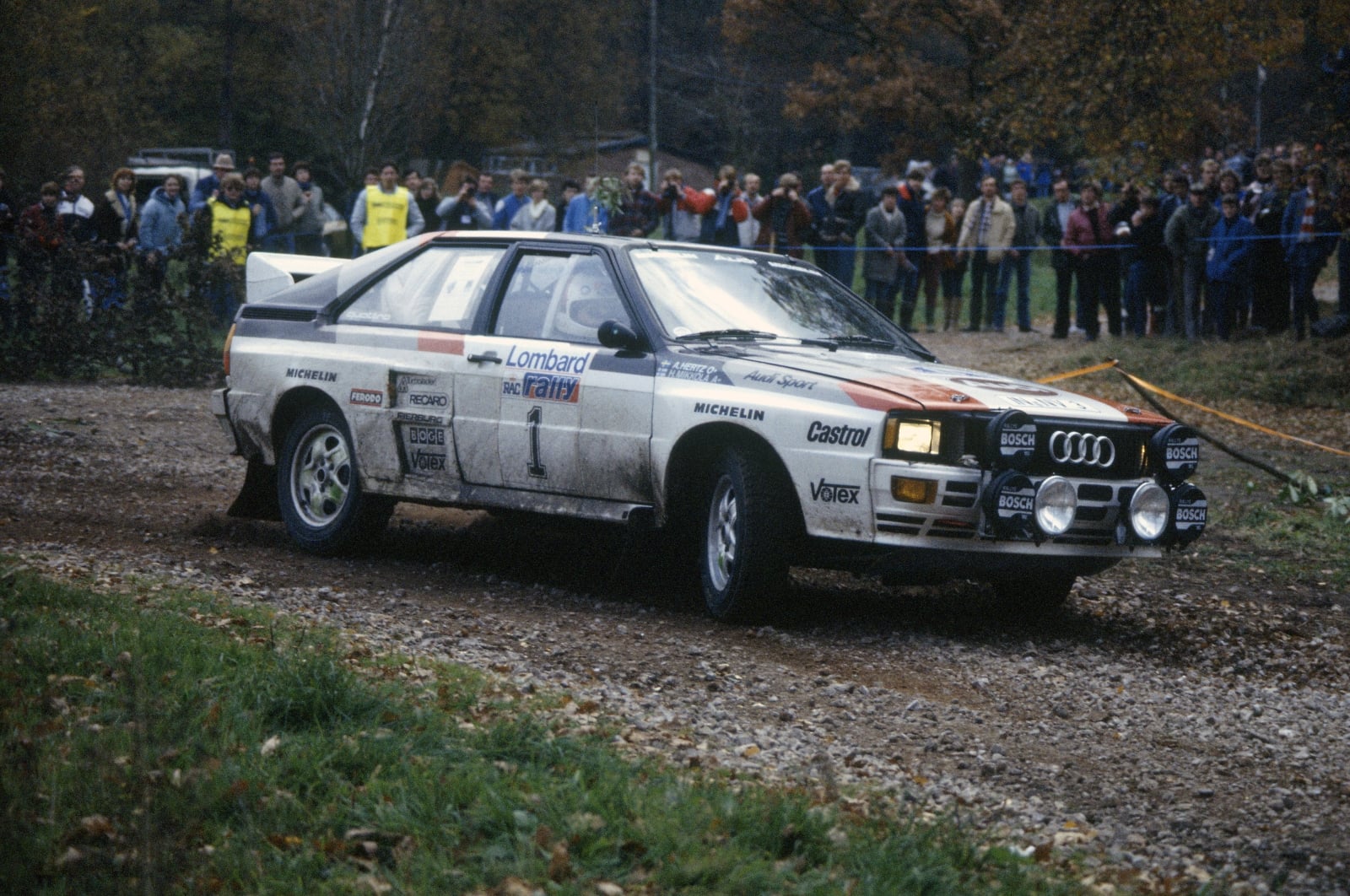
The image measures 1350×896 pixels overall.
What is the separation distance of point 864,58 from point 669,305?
32274mm

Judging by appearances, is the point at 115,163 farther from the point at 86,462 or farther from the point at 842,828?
the point at 842,828

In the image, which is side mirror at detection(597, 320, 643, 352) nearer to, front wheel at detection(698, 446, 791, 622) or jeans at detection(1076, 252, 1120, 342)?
front wheel at detection(698, 446, 791, 622)

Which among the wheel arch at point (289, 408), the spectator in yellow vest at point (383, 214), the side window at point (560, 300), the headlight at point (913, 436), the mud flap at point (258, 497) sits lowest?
the mud flap at point (258, 497)

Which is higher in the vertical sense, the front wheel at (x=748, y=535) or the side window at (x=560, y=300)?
the side window at (x=560, y=300)

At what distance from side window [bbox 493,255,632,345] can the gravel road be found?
100 cm

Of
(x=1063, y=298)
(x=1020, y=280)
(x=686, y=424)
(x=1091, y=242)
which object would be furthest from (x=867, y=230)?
(x=686, y=424)

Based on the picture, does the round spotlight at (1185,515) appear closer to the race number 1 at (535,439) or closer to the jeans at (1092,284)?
the race number 1 at (535,439)

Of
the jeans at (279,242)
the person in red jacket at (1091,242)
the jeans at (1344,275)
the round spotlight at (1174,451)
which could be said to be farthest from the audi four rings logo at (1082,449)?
the jeans at (279,242)

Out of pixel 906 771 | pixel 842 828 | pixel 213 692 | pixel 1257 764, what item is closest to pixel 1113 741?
pixel 1257 764

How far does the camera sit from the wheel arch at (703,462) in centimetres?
711

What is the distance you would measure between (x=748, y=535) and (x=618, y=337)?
1214 mm

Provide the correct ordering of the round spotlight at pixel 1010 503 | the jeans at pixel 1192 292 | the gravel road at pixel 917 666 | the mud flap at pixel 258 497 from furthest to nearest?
the jeans at pixel 1192 292 → the mud flap at pixel 258 497 → the round spotlight at pixel 1010 503 → the gravel road at pixel 917 666

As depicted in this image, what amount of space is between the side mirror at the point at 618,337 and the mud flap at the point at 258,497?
104 inches

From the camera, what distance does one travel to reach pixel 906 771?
5.21 m
